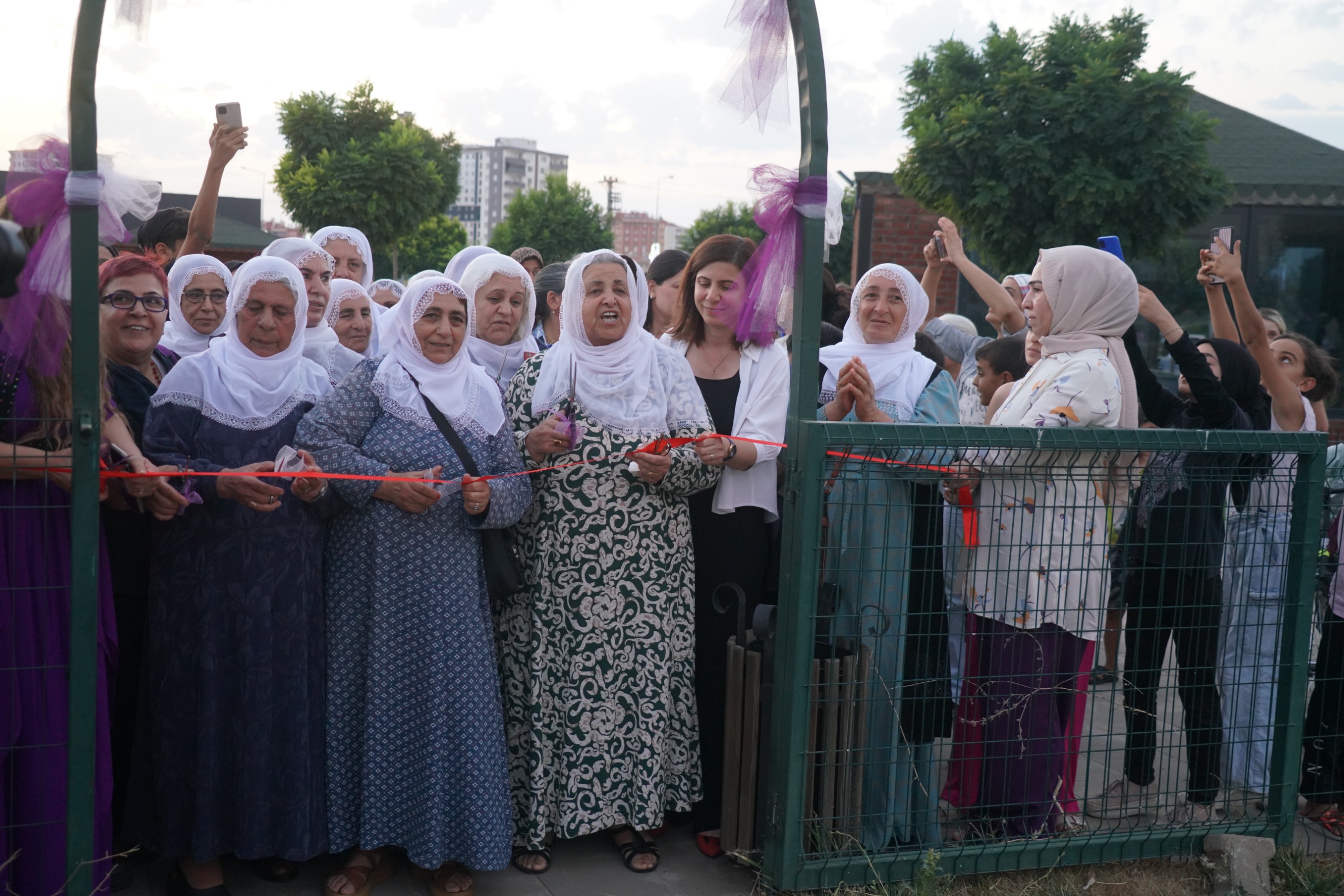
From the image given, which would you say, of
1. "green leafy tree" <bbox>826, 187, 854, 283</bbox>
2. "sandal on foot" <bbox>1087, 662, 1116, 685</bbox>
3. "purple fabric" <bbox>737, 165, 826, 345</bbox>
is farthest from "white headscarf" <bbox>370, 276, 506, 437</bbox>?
"green leafy tree" <bbox>826, 187, 854, 283</bbox>

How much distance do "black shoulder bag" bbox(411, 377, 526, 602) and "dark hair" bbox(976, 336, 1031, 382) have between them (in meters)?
2.44

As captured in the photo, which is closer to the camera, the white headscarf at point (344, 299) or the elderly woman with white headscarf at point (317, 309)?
the elderly woman with white headscarf at point (317, 309)

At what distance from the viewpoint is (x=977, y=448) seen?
123 inches

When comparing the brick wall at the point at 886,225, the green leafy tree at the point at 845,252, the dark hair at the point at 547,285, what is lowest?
the dark hair at the point at 547,285

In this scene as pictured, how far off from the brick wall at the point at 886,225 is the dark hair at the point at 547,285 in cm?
917

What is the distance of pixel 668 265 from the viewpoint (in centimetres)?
483

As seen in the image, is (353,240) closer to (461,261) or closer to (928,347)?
(461,261)

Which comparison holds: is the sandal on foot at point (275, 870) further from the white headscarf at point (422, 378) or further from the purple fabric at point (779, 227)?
the purple fabric at point (779, 227)

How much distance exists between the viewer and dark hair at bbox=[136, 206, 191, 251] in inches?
183

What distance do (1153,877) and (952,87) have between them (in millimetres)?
10992

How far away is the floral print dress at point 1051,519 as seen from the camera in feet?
10.5

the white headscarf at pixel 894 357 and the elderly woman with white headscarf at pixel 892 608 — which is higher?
the white headscarf at pixel 894 357

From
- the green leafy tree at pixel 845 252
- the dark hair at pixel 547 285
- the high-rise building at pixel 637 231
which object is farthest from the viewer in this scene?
the high-rise building at pixel 637 231

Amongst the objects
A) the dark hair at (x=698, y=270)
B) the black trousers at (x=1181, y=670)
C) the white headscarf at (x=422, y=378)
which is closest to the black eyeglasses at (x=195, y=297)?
the white headscarf at (x=422, y=378)
